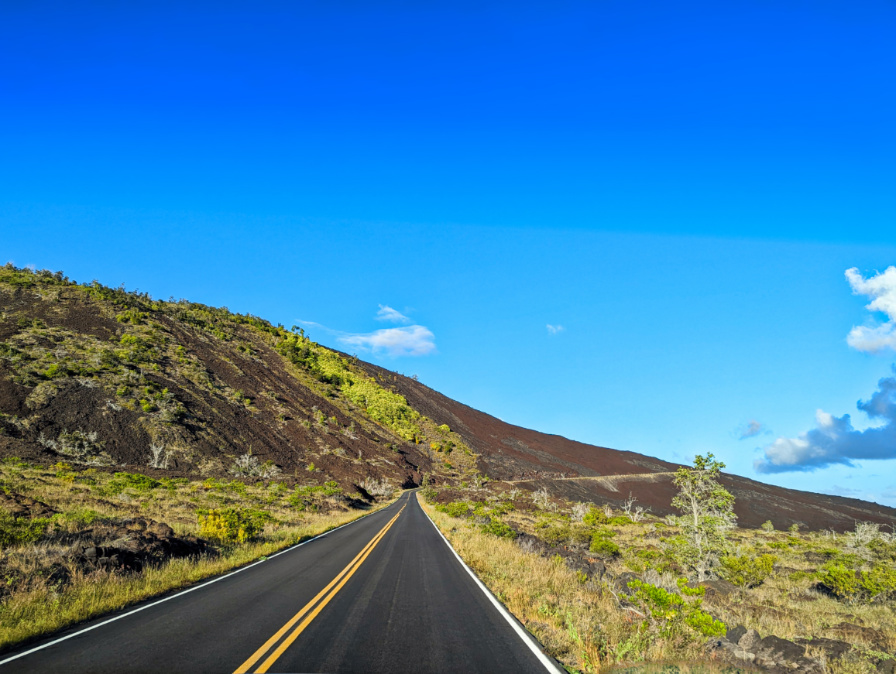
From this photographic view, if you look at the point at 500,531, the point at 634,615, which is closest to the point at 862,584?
the point at 634,615

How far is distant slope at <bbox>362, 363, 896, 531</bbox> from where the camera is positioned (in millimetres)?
92688

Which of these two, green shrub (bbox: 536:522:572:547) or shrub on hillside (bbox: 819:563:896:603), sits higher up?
shrub on hillside (bbox: 819:563:896:603)

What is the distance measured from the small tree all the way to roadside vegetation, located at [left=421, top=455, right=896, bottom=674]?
0.06m

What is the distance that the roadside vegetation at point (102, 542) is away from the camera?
8.12 m

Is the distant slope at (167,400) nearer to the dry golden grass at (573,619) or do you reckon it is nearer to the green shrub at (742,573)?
the dry golden grass at (573,619)

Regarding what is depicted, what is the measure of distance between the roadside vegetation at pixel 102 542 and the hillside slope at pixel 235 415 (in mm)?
15448

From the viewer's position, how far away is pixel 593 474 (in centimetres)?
11631

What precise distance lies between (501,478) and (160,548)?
91.2m

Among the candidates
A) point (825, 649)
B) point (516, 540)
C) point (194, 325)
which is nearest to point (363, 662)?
point (825, 649)

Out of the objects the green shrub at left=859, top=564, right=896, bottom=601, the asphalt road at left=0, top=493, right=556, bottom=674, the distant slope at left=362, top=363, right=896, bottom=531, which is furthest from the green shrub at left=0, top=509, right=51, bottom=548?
the distant slope at left=362, top=363, right=896, bottom=531

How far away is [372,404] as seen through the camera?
110 meters

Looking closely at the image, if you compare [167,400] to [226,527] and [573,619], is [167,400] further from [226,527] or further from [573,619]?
[573,619]

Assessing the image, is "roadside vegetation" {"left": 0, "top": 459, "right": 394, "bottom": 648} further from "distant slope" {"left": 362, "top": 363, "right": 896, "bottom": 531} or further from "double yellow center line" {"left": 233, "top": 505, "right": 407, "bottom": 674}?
"distant slope" {"left": 362, "top": 363, "right": 896, "bottom": 531}

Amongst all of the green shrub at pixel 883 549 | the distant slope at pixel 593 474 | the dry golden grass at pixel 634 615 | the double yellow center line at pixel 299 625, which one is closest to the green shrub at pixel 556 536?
the dry golden grass at pixel 634 615
